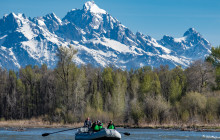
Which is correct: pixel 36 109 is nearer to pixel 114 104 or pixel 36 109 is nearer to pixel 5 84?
pixel 5 84

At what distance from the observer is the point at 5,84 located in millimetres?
123062

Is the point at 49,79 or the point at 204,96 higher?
the point at 49,79

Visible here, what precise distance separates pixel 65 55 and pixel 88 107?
1292cm

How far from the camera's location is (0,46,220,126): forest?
7144 cm

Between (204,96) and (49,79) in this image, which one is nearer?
(204,96)

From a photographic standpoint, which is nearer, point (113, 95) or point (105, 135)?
point (105, 135)

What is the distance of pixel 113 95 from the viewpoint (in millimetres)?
95562

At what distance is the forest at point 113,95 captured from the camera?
71.4 m

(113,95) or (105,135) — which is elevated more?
(113,95)

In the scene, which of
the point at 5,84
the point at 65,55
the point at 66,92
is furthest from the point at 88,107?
the point at 5,84

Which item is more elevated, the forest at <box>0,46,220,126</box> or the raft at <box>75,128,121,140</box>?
the forest at <box>0,46,220,126</box>

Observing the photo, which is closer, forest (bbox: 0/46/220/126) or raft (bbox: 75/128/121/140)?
raft (bbox: 75/128/121/140)

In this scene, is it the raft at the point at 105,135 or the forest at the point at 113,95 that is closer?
the raft at the point at 105,135

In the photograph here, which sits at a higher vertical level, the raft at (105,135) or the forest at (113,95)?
the forest at (113,95)
